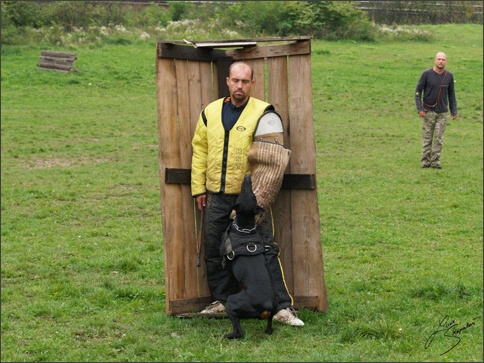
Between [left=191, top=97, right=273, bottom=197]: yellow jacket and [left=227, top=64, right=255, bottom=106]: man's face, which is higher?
[left=227, top=64, right=255, bottom=106]: man's face

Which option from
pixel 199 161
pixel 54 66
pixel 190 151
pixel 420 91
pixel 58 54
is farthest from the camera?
pixel 58 54

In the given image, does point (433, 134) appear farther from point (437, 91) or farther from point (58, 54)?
point (58, 54)

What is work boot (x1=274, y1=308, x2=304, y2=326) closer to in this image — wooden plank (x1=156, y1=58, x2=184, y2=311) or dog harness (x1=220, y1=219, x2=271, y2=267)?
dog harness (x1=220, y1=219, x2=271, y2=267)

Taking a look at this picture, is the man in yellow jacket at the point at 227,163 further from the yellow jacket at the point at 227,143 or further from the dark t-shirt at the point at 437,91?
the dark t-shirt at the point at 437,91

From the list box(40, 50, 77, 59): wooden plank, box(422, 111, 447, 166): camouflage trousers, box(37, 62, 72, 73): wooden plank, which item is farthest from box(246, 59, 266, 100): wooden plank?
box(40, 50, 77, 59): wooden plank

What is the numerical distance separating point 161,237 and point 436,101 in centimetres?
697

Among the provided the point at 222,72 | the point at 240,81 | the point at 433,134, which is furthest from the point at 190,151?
the point at 433,134

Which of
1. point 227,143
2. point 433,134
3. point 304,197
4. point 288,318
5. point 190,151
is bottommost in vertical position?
point 288,318

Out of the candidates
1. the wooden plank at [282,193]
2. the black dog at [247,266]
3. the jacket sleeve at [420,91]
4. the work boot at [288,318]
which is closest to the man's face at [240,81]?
the wooden plank at [282,193]

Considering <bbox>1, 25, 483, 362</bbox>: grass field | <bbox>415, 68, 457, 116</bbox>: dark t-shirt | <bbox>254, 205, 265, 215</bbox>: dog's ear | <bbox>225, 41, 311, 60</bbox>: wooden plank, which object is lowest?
<bbox>1, 25, 483, 362</bbox>: grass field

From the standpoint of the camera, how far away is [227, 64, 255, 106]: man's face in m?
6.75

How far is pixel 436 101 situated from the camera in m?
15.0

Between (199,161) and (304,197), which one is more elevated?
(199,161)

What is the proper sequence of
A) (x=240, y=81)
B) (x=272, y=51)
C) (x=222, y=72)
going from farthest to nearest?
(x=222, y=72) < (x=272, y=51) < (x=240, y=81)
